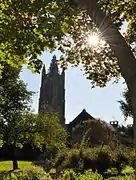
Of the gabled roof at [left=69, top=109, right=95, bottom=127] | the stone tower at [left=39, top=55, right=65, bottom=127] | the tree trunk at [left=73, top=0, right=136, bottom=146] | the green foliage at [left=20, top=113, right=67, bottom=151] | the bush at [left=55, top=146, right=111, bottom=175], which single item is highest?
the stone tower at [left=39, top=55, right=65, bottom=127]

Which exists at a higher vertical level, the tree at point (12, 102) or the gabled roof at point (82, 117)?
the gabled roof at point (82, 117)

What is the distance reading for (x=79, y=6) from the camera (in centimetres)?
944

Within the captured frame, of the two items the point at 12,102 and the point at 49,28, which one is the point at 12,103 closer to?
the point at 12,102

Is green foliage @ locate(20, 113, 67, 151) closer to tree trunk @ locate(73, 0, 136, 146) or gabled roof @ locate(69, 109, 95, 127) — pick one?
tree trunk @ locate(73, 0, 136, 146)

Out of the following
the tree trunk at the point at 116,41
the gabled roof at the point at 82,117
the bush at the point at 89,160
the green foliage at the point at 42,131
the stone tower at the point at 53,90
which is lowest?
the bush at the point at 89,160

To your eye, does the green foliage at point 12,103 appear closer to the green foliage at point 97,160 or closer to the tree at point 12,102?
the tree at point 12,102

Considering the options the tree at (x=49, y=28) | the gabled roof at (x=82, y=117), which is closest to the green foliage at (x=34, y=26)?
the tree at (x=49, y=28)

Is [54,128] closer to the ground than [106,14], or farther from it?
farther from it

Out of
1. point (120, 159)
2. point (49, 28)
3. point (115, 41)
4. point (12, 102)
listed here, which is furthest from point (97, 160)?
point (12, 102)

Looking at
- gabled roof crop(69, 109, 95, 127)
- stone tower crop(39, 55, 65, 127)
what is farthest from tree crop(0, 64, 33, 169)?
stone tower crop(39, 55, 65, 127)

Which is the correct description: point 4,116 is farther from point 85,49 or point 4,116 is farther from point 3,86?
point 85,49

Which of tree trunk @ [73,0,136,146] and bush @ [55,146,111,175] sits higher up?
tree trunk @ [73,0,136,146]

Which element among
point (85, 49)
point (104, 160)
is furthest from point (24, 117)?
point (85, 49)

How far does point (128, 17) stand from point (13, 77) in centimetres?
2767
